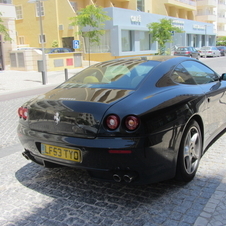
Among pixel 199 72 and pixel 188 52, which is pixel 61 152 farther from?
pixel 188 52

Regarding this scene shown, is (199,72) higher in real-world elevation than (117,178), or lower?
higher

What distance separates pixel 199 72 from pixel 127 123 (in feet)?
6.83

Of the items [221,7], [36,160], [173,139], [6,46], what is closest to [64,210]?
[36,160]

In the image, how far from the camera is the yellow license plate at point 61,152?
3.00 meters

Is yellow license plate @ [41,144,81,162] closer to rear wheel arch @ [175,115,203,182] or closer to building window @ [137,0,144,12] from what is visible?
rear wheel arch @ [175,115,203,182]

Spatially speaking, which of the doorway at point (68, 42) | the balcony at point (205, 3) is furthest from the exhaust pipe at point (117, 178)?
the balcony at point (205, 3)

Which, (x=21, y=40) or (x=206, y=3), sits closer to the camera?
(x=21, y=40)

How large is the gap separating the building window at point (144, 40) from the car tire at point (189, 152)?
104ft

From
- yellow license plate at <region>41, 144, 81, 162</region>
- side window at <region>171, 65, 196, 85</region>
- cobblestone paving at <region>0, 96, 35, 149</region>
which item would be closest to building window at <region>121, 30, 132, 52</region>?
cobblestone paving at <region>0, 96, 35, 149</region>

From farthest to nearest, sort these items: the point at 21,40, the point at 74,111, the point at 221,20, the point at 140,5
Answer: the point at 221,20
the point at 140,5
the point at 21,40
the point at 74,111

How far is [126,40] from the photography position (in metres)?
32.0

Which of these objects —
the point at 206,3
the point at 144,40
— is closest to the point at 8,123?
the point at 144,40

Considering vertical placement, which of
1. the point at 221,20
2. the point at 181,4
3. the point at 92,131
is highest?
the point at 181,4

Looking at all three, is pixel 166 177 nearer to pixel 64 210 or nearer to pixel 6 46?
pixel 64 210
